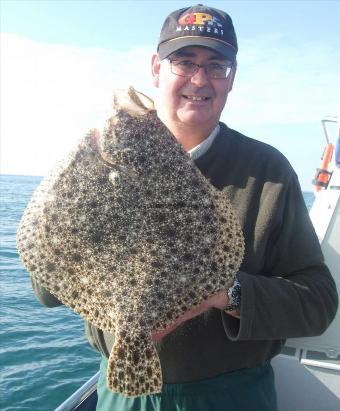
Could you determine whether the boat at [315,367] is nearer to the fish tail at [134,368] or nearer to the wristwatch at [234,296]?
the wristwatch at [234,296]

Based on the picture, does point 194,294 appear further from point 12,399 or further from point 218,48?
point 12,399

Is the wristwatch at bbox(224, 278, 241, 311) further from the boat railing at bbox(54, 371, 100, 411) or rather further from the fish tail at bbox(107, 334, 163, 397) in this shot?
the boat railing at bbox(54, 371, 100, 411)

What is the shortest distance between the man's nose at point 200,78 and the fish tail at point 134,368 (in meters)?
1.53

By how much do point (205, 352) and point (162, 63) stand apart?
70.5 inches

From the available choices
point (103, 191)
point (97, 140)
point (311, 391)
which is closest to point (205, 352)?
point (103, 191)

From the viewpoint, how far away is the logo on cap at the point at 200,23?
2.77 meters

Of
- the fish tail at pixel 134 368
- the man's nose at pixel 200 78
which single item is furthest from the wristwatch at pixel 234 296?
the man's nose at pixel 200 78

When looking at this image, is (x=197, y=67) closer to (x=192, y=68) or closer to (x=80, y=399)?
(x=192, y=68)

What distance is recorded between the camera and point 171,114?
113 inches

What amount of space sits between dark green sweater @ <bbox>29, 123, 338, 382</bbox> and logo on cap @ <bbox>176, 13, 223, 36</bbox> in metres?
0.80

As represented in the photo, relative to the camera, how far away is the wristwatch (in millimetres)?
2334

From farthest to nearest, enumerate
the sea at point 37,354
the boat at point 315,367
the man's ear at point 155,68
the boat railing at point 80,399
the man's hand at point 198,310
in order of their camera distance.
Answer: the sea at point 37,354 < the boat railing at point 80,399 < the boat at point 315,367 < the man's ear at point 155,68 < the man's hand at point 198,310

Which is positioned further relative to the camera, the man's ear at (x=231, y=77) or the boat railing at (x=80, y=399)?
the boat railing at (x=80, y=399)

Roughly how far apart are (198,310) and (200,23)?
68.8 inches
